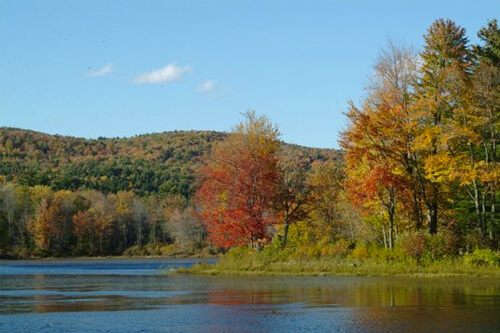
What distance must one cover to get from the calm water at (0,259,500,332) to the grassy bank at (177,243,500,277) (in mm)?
3142

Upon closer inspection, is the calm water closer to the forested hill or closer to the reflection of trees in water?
the reflection of trees in water

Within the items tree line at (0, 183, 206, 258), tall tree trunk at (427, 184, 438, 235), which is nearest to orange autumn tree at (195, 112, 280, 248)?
tall tree trunk at (427, 184, 438, 235)

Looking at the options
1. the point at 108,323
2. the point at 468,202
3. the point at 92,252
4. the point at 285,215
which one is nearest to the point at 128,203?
the point at 92,252

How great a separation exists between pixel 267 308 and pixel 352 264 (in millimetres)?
19498

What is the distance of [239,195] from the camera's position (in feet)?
165

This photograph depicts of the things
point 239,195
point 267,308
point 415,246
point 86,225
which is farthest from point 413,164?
point 86,225

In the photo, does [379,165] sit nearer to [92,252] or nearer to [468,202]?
[468,202]

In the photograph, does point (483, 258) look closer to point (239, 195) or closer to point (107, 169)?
point (239, 195)

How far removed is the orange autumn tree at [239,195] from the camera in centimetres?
5012

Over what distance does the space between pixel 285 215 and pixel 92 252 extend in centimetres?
8057

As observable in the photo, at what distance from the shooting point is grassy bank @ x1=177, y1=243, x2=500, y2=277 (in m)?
36.7

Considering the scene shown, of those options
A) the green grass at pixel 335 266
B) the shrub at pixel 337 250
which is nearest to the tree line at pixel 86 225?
the green grass at pixel 335 266

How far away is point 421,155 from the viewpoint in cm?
4359

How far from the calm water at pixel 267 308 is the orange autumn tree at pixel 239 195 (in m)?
16.0
